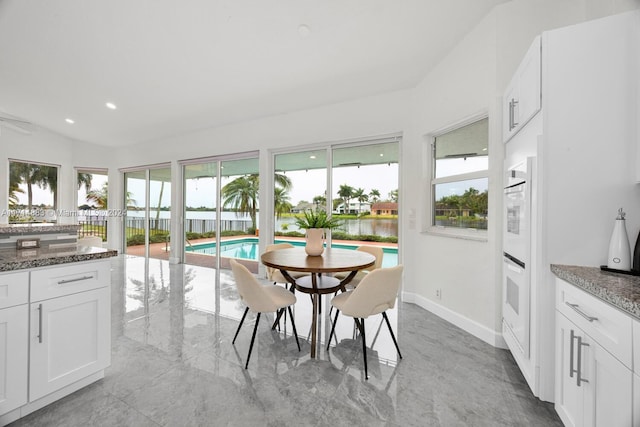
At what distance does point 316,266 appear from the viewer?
79.6 inches

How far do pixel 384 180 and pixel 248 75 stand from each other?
2323mm

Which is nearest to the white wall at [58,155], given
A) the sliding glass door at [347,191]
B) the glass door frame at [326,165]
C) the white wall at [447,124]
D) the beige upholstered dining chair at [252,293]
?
the white wall at [447,124]

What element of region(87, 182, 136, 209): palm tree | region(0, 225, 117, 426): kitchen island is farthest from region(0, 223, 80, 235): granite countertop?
region(87, 182, 136, 209): palm tree

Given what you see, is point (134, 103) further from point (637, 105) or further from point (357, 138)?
point (637, 105)

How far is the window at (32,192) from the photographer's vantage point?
242 inches

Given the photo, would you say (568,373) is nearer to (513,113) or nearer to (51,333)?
(513,113)

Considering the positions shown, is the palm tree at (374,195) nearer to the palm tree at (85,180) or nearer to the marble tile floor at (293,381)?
the marble tile floor at (293,381)

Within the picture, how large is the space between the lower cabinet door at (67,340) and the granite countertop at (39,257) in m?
0.22

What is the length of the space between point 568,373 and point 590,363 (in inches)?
8.6

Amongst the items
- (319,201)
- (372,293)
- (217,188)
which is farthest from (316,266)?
(217,188)

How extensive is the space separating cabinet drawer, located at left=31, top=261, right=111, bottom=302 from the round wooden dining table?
108cm

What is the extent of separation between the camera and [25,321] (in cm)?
142

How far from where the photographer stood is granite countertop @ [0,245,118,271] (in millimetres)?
1400

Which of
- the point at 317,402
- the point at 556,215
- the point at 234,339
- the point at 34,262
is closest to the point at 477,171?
the point at 556,215
